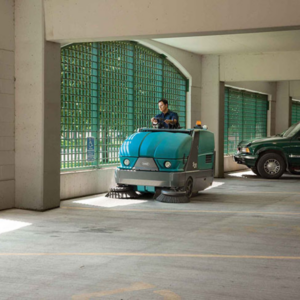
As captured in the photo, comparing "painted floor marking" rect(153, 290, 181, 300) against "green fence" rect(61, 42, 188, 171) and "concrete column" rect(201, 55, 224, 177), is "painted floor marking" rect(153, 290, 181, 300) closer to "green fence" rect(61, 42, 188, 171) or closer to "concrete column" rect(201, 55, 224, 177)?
"green fence" rect(61, 42, 188, 171)

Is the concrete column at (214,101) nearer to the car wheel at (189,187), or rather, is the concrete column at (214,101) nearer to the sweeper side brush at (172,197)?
the car wheel at (189,187)

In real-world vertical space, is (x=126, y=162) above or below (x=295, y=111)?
below

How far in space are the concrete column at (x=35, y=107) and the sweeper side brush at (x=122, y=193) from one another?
1.69m

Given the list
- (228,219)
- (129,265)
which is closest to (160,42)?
(228,219)

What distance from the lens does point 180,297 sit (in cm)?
520

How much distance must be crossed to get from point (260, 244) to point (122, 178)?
458 cm

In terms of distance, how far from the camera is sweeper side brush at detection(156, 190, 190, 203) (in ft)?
37.6

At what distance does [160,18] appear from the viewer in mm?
9516

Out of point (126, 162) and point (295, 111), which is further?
point (295, 111)

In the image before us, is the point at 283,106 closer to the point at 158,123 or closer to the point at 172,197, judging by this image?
the point at 158,123

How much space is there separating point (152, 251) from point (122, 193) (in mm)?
4939

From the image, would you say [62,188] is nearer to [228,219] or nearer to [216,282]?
[228,219]

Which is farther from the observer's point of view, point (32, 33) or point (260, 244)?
point (32, 33)

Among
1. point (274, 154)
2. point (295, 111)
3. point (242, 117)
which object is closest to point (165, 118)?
point (274, 154)
